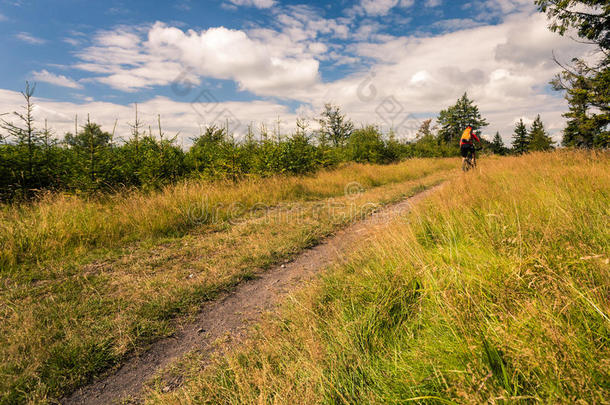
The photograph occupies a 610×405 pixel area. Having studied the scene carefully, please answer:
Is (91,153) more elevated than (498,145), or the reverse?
(498,145)

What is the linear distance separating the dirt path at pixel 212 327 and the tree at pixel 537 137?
199ft

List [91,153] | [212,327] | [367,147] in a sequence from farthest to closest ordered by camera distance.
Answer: [367,147] < [91,153] < [212,327]

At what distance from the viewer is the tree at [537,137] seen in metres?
50.6

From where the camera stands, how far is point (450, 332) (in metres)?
1.78

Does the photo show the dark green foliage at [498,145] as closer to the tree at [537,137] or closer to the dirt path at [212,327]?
the tree at [537,137]

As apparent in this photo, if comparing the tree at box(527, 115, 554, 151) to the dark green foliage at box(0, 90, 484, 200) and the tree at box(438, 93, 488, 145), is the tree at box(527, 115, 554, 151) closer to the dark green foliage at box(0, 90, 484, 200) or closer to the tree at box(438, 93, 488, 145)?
the tree at box(438, 93, 488, 145)

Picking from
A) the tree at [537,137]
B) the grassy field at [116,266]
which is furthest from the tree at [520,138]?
the grassy field at [116,266]

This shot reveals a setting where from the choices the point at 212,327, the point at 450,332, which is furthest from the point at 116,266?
the point at 450,332

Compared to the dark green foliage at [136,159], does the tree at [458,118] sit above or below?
above

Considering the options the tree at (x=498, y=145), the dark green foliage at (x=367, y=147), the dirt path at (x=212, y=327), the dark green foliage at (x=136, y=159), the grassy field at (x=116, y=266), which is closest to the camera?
the dirt path at (x=212, y=327)

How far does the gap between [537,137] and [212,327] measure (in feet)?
239

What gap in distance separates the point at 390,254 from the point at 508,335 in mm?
1732

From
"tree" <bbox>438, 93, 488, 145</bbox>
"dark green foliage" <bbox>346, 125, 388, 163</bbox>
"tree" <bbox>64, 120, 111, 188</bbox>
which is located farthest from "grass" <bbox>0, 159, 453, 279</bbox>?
"tree" <bbox>438, 93, 488, 145</bbox>

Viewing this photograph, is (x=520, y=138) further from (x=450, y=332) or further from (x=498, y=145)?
(x=450, y=332)
